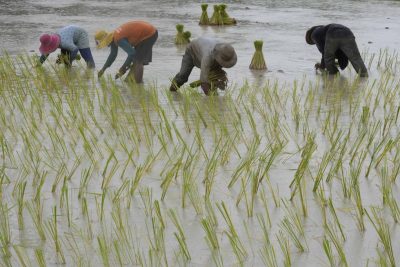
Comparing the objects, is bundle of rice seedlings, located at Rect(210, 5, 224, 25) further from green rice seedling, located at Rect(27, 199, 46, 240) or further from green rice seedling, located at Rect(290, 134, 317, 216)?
green rice seedling, located at Rect(27, 199, 46, 240)

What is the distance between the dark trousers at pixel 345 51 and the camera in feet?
21.7

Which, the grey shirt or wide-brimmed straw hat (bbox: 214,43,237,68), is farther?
the grey shirt

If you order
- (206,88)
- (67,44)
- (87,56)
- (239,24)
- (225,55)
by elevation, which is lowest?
(239,24)

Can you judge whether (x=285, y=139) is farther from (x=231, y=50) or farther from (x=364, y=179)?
(x=231, y=50)

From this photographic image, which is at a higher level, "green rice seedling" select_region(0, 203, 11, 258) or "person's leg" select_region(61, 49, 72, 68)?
"green rice seedling" select_region(0, 203, 11, 258)

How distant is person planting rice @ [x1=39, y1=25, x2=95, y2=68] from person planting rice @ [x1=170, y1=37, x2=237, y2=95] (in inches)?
57.2

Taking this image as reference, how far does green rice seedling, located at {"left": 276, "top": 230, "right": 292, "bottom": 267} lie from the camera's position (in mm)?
2496

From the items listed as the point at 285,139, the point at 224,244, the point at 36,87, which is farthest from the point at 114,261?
the point at 36,87

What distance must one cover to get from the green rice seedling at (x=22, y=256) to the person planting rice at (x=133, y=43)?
3.62 meters

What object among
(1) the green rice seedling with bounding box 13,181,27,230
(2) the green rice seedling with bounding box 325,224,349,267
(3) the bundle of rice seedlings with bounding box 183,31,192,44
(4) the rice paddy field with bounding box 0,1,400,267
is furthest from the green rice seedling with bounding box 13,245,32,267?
(3) the bundle of rice seedlings with bounding box 183,31,192,44

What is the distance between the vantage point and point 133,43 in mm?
6367

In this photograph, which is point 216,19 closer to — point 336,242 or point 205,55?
point 205,55

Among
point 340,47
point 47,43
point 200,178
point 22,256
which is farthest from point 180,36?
point 22,256

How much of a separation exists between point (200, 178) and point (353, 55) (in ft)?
11.6
